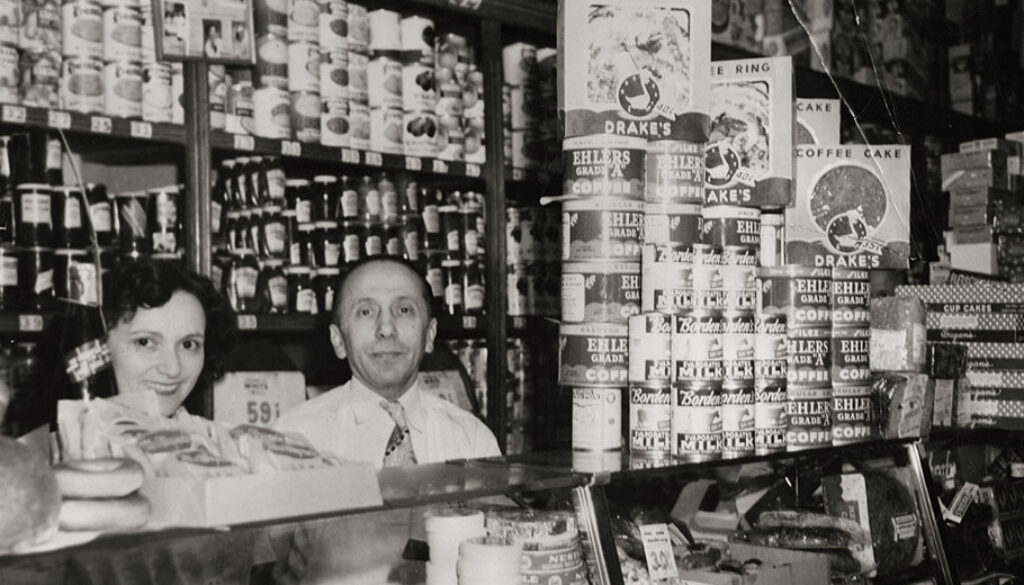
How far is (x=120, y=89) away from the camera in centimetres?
277

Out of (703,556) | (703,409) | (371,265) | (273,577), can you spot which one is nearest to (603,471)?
(703,409)

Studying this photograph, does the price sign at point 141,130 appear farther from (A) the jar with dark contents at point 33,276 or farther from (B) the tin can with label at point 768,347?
(B) the tin can with label at point 768,347

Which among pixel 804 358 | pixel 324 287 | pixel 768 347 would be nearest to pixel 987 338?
pixel 804 358

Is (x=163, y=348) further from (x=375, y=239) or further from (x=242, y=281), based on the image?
(x=375, y=239)

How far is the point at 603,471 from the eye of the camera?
1.75 m

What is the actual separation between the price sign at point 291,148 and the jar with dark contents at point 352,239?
0.31 meters

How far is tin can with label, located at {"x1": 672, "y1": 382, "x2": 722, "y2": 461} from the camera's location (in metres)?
1.97

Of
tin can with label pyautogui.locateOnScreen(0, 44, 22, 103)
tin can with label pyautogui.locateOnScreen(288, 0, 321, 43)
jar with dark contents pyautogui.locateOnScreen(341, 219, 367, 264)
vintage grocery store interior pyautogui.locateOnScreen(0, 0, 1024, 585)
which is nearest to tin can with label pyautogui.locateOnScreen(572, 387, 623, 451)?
vintage grocery store interior pyautogui.locateOnScreen(0, 0, 1024, 585)

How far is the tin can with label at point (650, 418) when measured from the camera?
1.96 metres

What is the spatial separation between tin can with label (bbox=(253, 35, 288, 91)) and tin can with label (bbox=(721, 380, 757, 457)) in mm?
1703

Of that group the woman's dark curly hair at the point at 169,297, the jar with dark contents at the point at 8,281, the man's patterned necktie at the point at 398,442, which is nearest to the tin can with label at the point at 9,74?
the jar with dark contents at the point at 8,281

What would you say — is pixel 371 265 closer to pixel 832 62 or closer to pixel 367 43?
pixel 367 43

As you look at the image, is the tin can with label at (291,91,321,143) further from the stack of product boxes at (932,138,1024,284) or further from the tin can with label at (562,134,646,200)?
the stack of product boxes at (932,138,1024,284)

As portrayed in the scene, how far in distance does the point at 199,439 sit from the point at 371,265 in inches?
67.3
